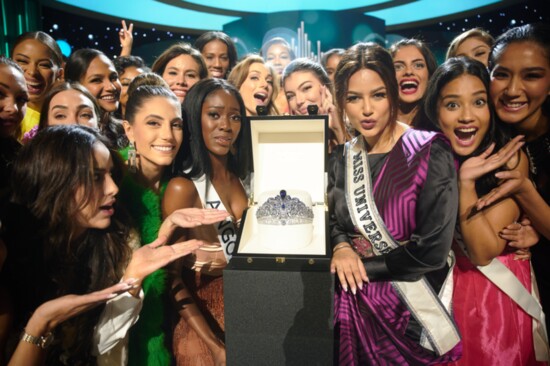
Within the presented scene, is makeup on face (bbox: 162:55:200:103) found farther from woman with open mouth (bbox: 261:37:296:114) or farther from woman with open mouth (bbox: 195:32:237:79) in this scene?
woman with open mouth (bbox: 261:37:296:114)

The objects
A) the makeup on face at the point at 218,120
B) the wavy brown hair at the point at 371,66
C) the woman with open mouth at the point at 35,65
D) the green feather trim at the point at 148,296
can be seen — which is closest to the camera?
the wavy brown hair at the point at 371,66

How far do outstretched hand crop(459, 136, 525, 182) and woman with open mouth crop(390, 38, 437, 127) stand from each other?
24.8 inches

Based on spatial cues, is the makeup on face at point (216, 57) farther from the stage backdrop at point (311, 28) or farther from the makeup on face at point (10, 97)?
the makeup on face at point (10, 97)

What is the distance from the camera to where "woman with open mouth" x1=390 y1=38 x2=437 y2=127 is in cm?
249

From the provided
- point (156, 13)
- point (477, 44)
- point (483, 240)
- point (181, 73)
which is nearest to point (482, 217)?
point (483, 240)

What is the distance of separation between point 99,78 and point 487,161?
2.52 metres

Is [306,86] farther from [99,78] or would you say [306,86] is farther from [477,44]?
[99,78]

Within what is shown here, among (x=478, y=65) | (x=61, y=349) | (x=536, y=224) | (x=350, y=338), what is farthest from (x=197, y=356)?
(x=478, y=65)

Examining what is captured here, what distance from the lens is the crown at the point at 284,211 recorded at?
6.16 ft

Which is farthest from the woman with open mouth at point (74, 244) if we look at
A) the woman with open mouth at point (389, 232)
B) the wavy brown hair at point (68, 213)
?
the woman with open mouth at point (389, 232)

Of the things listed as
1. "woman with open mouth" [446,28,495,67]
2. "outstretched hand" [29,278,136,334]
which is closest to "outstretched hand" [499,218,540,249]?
"woman with open mouth" [446,28,495,67]

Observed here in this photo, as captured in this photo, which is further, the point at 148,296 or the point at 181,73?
the point at 181,73

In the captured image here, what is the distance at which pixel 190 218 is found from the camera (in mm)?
2084

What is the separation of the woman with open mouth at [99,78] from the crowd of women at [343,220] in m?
0.45
